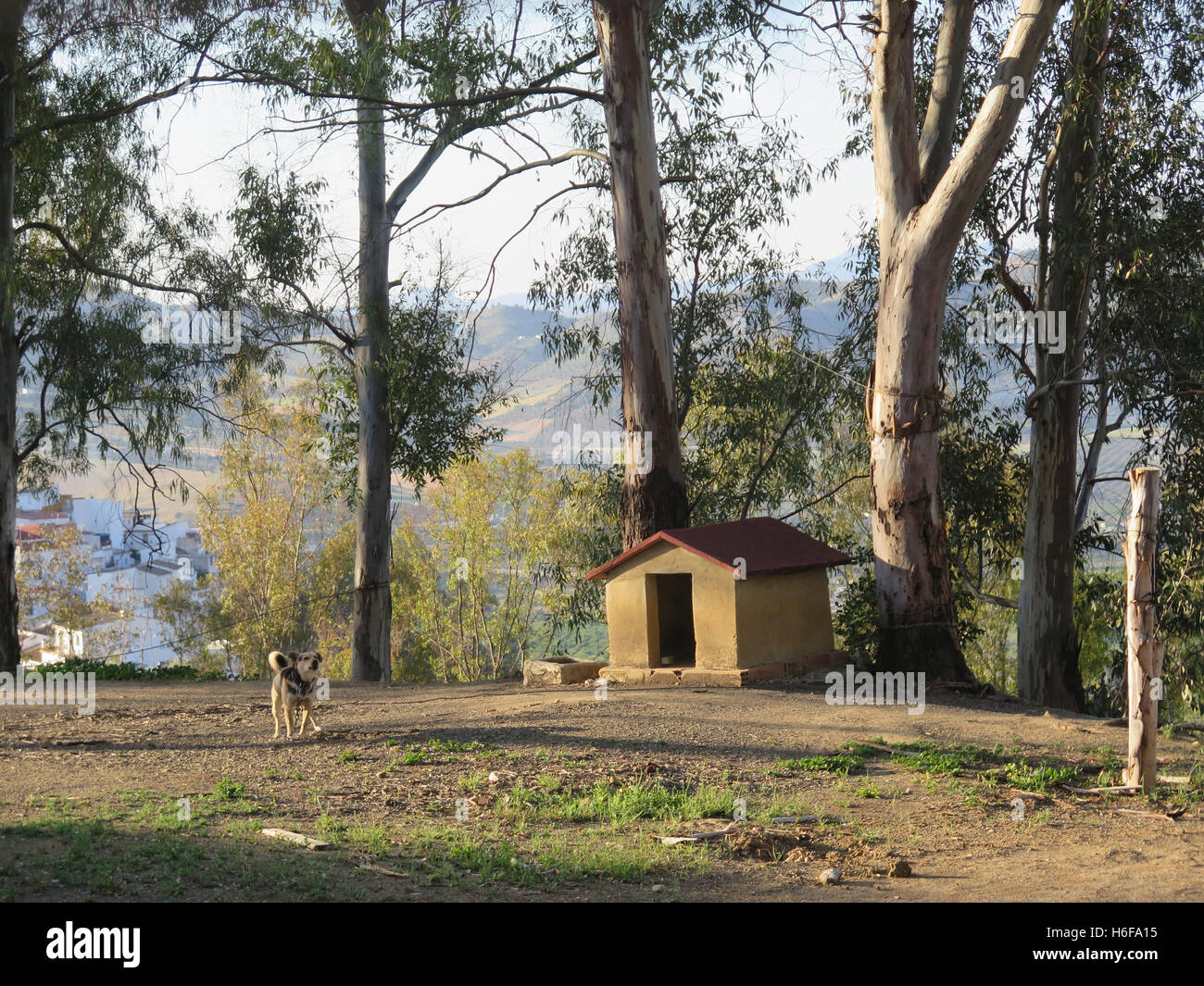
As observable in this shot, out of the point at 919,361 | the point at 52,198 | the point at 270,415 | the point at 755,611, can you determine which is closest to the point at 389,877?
the point at 755,611

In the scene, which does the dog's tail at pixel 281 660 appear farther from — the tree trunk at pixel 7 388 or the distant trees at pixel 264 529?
the distant trees at pixel 264 529

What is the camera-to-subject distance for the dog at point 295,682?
9.29 m

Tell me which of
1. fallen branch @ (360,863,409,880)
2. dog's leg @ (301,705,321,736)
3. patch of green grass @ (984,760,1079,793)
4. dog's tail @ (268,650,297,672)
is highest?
dog's tail @ (268,650,297,672)

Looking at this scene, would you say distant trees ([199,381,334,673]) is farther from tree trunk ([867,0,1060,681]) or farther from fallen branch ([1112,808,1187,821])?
fallen branch ([1112,808,1187,821])

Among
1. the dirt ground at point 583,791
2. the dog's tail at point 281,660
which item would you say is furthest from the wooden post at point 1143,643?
the dog's tail at point 281,660

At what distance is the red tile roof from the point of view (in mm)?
11641

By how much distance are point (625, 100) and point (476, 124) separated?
379 centimetres

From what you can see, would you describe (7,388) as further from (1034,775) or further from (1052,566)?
(1052,566)

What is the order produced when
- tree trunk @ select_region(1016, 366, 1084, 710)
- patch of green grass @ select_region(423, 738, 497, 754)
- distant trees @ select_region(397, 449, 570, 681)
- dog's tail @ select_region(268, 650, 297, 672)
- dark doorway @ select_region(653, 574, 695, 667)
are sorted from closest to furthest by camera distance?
patch of green grass @ select_region(423, 738, 497, 754)
dog's tail @ select_region(268, 650, 297, 672)
dark doorway @ select_region(653, 574, 695, 667)
tree trunk @ select_region(1016, 366, 1084, 710)
distant trees @ select_region(397, 449, 570, 681)

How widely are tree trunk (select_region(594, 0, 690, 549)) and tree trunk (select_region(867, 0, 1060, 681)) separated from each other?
2884 mm

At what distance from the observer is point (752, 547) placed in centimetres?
1205

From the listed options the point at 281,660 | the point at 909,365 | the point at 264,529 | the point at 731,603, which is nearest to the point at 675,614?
the point at 731,603

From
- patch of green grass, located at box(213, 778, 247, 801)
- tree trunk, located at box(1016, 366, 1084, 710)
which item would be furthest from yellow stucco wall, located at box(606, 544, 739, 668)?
tree trunk, located at box(1016, 366, 1084, 710)

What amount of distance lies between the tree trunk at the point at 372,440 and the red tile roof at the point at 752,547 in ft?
26.2
